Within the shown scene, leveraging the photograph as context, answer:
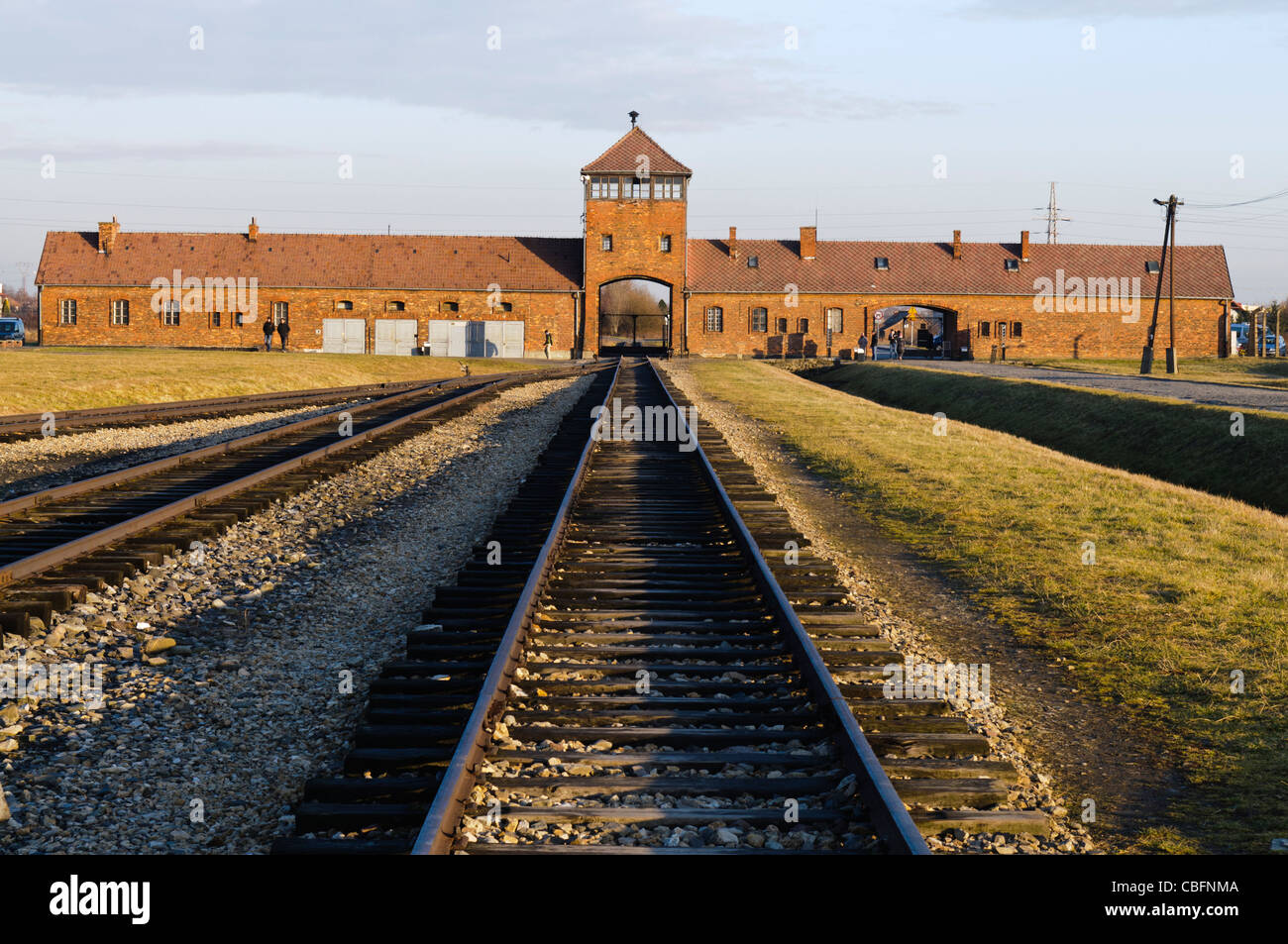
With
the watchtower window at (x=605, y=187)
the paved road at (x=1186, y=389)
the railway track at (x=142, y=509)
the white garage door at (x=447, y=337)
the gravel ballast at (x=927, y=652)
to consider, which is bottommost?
the gravel ballast at (x=927, y=652)

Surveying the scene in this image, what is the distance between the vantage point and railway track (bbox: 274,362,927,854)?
13.1 feet

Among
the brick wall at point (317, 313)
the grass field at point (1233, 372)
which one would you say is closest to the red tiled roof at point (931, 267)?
the brick wall at point (317, 313)

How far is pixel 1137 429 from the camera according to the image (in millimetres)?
23312

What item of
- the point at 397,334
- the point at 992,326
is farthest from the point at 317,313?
the point at 992,326

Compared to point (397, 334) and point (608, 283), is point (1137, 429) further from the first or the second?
point (397, 334)

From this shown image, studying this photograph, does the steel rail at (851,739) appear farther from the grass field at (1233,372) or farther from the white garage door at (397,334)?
the white garage door at (397,334)

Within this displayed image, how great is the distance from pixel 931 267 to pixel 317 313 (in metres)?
36.0

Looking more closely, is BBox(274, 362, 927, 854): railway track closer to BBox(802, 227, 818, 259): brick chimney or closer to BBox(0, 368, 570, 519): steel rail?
BBox(0, 368, 570, 519): steel rail

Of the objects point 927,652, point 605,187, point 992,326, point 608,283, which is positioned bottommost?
point 927,652

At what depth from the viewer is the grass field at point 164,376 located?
23.8m

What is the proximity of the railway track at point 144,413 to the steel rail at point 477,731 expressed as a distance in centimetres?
1306

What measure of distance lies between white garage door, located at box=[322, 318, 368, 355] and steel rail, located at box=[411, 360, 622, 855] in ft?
191

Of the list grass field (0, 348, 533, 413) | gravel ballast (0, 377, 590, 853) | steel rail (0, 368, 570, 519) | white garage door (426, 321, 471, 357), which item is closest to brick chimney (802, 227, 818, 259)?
white garage door (426, 321, 471, 357)

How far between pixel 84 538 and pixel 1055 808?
22.3ft
